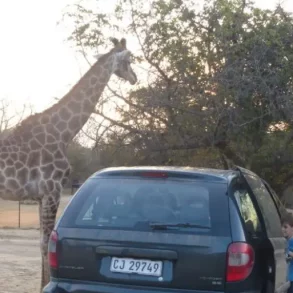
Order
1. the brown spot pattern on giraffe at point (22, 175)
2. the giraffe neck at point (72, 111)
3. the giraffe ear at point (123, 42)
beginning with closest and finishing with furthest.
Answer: the brown spot pattern on giraffe at point (22, 175), the giraffe neck at point (72, 111), the giraffe ear at point (123, 42)

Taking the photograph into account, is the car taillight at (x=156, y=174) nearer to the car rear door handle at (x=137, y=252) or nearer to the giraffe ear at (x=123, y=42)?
the car rear door handle at (x=137, y=252)

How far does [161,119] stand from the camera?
39.9 ft

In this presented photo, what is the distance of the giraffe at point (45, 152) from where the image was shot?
33.7 feet

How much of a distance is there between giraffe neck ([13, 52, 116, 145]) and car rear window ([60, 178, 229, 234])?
15.3ft

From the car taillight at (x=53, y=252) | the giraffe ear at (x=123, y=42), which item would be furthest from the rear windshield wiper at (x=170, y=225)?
the giraffe ear at (x=123, y=42)

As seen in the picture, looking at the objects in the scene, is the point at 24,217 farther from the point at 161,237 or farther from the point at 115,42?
the point at 161,237

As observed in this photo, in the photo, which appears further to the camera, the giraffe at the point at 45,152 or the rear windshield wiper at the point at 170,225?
the giraffe at the point at 45,152

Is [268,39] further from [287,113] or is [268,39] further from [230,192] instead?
[230,192]

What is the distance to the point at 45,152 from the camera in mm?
10531

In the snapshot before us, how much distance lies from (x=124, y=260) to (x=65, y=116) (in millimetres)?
5579

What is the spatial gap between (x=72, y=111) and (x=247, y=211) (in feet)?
18.2

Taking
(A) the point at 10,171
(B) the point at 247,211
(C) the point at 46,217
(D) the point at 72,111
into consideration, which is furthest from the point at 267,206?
(D) the point at 72,111

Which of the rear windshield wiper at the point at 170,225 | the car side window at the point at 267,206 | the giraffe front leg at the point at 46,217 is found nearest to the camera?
the rear windshield wiper at the point at 170,225

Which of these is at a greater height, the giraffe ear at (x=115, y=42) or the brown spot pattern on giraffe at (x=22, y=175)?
the giraffe ear at (x=115, y=42)
